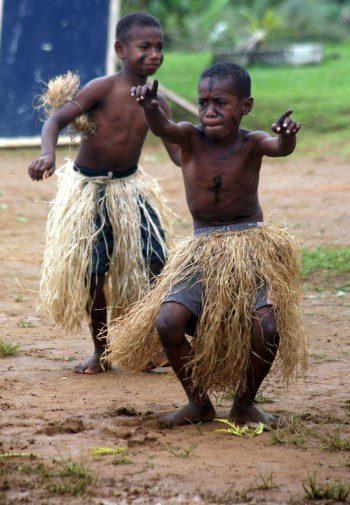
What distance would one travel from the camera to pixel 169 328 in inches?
155

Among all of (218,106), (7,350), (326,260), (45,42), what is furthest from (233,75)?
(45,42)

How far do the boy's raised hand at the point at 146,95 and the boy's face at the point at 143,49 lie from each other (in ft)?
3.56

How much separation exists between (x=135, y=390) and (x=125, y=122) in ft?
4.31

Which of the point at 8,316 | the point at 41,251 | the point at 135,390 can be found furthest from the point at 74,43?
the point at 135,390

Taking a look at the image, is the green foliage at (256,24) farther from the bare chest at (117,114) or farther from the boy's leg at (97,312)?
the boy's leg at (97,312)

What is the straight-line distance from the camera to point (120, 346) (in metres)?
4.23

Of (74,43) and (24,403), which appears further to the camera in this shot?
(74,43)

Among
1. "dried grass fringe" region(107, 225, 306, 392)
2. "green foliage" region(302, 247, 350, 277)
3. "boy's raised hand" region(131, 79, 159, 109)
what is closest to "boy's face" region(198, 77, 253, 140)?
"boy's raised hand" region(131, 79, 159, 109)

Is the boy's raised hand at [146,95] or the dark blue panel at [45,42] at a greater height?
the dark blue panel at [45,42]

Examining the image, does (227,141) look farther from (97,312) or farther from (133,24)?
(97,312)

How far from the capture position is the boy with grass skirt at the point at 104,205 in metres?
4.99

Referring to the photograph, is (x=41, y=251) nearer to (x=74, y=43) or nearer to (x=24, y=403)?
(x=24, y=403)

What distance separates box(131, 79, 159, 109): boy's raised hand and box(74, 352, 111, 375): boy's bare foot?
1.49m

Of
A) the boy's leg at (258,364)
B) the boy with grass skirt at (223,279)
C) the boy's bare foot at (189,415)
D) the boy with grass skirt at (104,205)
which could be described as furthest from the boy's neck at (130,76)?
the boy's bare foot at (189,415)
